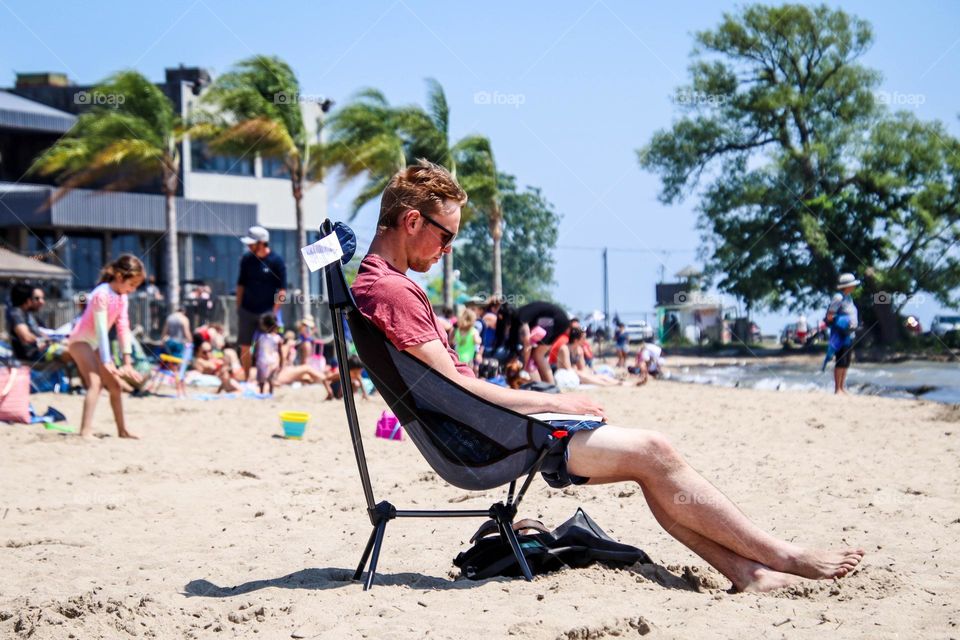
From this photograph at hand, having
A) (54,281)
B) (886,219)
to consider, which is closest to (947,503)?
(54,281)

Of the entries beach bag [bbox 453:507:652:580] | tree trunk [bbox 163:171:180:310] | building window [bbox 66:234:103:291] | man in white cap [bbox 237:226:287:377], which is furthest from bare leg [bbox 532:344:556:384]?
building window [bbox 66:234:103:291]

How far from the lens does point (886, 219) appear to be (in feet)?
110

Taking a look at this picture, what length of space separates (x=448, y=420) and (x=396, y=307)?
1.35ft

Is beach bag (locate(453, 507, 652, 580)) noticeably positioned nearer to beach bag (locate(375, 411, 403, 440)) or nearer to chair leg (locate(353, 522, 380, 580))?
chair leg (locate(353, 522, 380, 580))

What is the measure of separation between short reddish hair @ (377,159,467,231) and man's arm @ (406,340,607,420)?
1.56 ft

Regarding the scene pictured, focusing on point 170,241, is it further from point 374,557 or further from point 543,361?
point 374,557

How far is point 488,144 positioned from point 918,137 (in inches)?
545

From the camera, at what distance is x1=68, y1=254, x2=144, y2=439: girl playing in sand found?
820 centimetres

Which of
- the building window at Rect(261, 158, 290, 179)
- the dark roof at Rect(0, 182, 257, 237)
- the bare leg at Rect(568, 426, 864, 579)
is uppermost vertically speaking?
the building window at Rect(261, 158, 290, 179)

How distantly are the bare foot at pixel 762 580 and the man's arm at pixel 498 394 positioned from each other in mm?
713

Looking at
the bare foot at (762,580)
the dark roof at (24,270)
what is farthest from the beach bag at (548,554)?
the dark roof at (24,270)

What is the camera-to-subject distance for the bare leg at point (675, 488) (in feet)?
11.0

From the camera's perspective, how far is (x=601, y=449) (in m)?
3.37

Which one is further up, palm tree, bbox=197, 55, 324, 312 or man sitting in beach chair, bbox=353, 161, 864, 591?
palm tree, bbox=197, 55, 324, 312
